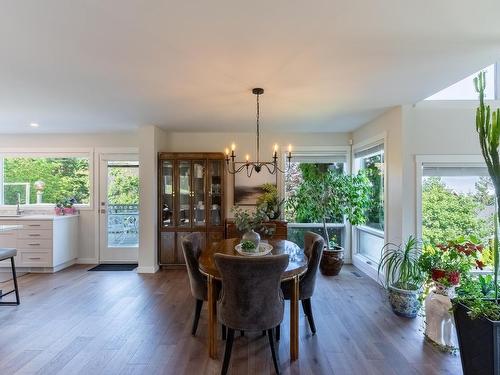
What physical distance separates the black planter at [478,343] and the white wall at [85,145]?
5004mm

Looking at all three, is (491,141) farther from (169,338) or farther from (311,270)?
(169,338)

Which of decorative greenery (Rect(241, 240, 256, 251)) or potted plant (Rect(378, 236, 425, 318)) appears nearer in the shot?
decorative greenery (Rect(241, 240, 256, 251))

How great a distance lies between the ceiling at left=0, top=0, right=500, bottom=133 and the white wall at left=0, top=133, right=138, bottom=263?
4.62 feet

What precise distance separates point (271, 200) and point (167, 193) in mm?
1784

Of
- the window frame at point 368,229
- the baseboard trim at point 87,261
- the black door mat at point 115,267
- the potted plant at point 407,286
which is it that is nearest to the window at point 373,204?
the window frame at point 368,229

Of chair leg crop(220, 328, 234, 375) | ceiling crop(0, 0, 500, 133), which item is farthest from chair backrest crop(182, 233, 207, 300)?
ceiling crop(0, 0, 500, 133)

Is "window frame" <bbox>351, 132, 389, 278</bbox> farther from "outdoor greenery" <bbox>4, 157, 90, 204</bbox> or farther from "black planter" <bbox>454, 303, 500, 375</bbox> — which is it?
"outdoor greenery" <bbox>4, 157, 90, 204</bbox>

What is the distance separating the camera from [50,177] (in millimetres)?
5031

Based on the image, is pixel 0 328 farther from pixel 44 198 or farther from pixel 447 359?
pixel 447 359

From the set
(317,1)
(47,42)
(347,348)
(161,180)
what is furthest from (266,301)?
(161,180)

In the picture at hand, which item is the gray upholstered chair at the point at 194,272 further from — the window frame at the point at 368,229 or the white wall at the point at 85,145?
the white wall at the point at 85,145

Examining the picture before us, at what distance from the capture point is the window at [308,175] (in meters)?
4.99

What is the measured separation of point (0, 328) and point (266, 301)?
2.72m

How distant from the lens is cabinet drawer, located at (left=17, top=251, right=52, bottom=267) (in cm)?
439
